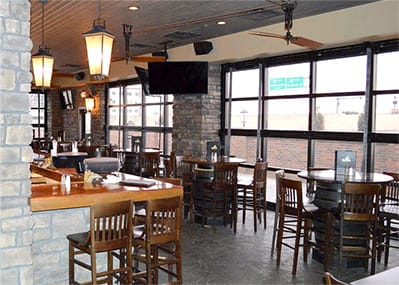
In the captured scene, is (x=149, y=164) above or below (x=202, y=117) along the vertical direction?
below

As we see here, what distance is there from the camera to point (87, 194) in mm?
3305

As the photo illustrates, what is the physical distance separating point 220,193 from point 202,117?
7.85ft

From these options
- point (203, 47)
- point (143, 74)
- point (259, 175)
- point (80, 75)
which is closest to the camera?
point (259, 175)

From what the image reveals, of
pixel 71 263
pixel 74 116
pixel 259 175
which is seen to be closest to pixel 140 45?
pixel 259 175

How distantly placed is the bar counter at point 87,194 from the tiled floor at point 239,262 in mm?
1056

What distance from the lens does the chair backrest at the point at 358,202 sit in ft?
13.5

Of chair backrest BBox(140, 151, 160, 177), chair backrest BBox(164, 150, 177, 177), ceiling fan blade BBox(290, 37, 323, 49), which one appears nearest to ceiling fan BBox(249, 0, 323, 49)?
ceiling fan blade BBox(290, 37, 323, 49)

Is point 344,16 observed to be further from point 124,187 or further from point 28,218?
point 28,218

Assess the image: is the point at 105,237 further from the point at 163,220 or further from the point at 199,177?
the point at 199,177

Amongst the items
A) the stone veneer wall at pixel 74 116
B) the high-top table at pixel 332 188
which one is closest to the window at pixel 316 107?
the high-top table at pixel 332 188

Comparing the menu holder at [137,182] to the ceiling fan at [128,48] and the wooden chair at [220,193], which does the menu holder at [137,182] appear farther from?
the ceiling fan at [128,48]

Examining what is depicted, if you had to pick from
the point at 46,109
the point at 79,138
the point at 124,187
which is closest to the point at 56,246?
the point at 124,187

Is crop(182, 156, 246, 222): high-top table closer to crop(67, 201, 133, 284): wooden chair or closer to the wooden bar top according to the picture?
the wooden bar top

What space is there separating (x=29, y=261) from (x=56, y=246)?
18.2 inches
